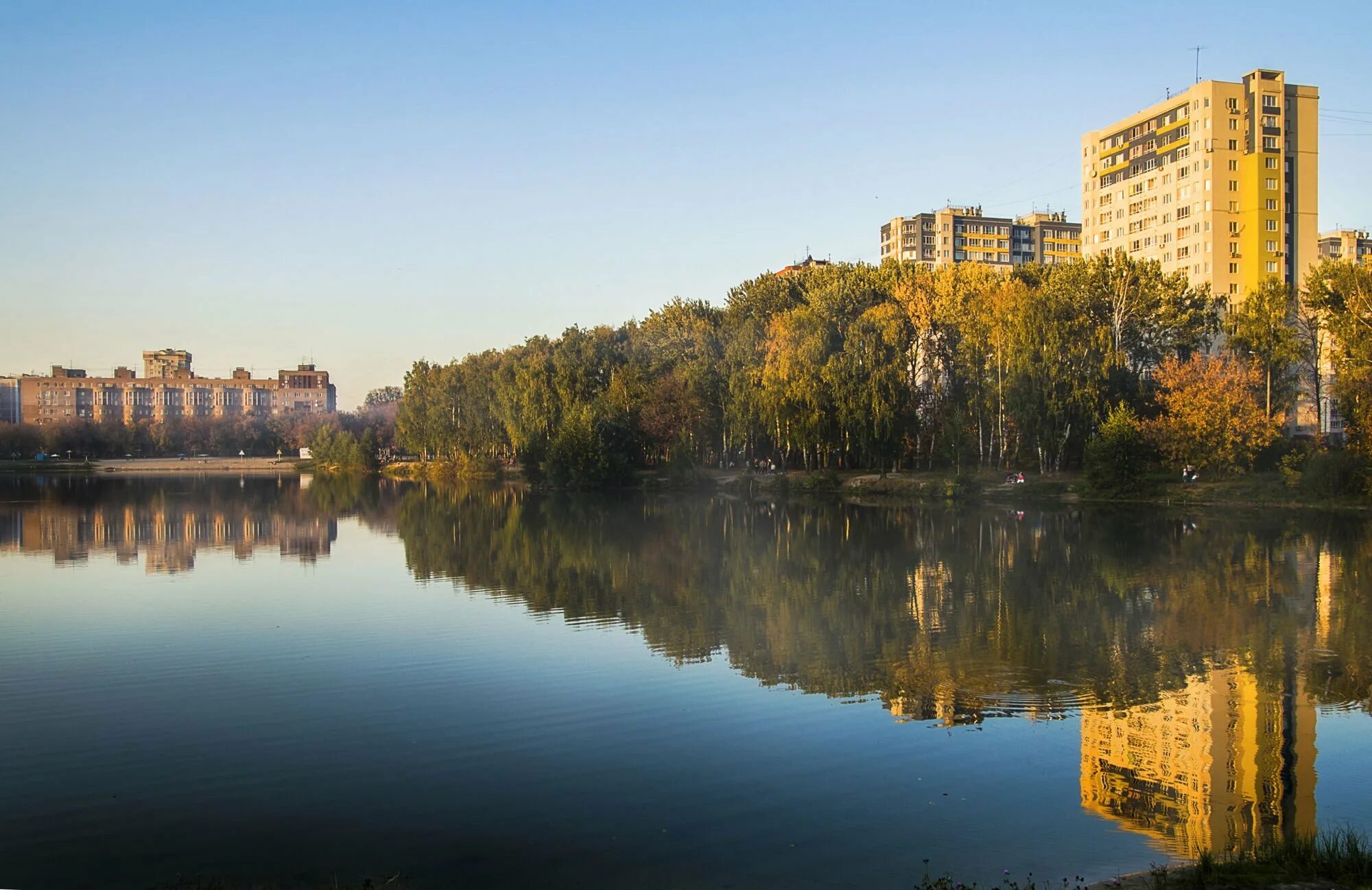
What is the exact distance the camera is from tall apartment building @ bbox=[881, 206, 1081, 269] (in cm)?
12812

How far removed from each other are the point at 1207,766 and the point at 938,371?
4939cm

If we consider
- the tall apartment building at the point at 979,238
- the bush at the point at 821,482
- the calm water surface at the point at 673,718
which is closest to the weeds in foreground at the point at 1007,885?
the calm water surface at the point at 673,718

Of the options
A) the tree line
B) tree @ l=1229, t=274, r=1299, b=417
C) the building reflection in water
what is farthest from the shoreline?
tree @ l=1229, t=274, r=1299, b=417

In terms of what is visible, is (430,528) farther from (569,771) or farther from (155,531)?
(569,771)

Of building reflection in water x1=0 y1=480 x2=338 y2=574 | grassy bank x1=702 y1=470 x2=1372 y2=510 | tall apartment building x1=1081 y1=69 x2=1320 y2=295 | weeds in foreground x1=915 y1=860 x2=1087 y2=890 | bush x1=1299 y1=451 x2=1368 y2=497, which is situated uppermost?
tall apartment building x1=1081 y1=69 x2=1320 y2=295

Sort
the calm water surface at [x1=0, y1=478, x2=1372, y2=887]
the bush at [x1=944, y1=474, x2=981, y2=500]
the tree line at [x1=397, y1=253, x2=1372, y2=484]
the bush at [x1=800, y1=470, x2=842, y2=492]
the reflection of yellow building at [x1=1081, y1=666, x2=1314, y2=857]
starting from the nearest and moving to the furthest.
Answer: the calm water surface at [x1=0, y1=478, x2=1372, y2=887] < the reflection of yellow building at [x1=1081, y1=666, x2=1314, y2=857] < the tree line at [x1=397, y1=253, x2=1372, y2=484] < the bush at [x1=944, y1=474, x2=981, y2=500] < the bush at [x1=800, y1=470, x2=842, y2=492]

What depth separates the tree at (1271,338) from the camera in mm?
49500

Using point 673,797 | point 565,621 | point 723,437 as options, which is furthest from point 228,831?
point 723,437

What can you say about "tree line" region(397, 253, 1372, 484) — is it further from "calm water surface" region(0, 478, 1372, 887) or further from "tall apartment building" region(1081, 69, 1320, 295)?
"calm water surface" region(0, 478, 1372, 887)

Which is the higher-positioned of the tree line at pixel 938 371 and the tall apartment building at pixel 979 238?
the tall apartment building at pixel 979 238

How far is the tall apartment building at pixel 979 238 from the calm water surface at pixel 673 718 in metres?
104

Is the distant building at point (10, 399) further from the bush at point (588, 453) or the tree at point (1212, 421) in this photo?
the tree at point (1212, 421)

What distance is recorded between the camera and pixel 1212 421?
4547 cm

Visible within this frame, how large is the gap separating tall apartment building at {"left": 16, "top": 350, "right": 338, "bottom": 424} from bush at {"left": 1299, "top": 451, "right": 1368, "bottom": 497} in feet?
444
